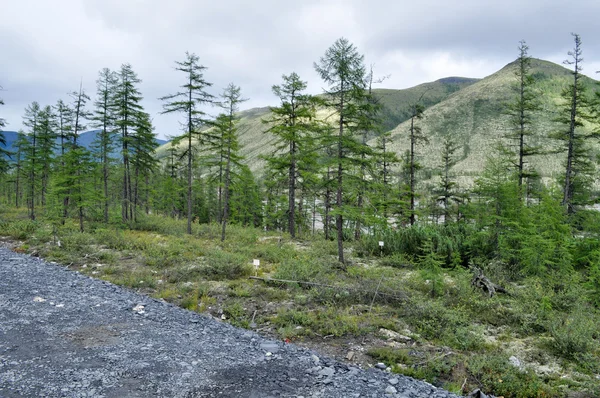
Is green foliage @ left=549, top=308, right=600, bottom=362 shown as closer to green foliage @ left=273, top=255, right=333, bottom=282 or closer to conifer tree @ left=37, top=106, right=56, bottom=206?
green foliage @ left=273, top=255, right=333, bottom=282

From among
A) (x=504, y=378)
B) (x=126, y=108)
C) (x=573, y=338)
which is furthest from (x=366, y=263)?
(x=126, y=108)

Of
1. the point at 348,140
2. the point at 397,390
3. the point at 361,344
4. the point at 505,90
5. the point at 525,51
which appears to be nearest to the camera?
the point at 397,390

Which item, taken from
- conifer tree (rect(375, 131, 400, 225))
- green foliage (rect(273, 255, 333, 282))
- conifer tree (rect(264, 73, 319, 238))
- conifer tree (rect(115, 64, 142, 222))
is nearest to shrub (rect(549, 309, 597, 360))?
green foliage (rect(273, 255, 333, 282))

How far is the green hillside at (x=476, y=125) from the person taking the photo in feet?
444

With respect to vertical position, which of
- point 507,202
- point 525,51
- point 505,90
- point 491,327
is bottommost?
point 491,327

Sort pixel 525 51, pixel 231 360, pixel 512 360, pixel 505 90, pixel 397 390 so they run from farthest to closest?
pixel 505 90 < pixel 525 51 < pixel 512 360 < pixel 231 360 < pixel 397 390

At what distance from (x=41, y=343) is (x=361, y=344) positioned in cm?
713

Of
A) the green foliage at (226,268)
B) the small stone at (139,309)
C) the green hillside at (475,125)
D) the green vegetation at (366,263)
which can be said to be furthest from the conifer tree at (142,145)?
the green hillside at (475,125)

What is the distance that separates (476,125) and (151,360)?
190306 millimetres

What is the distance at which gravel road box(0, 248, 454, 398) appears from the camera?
569 cm

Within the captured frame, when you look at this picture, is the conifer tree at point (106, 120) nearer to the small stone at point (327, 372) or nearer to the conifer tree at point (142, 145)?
the conifer tree at point (142, 145)

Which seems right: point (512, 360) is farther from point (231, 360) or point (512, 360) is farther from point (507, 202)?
point (507, 202)

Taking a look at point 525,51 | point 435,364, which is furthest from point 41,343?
point 525,51

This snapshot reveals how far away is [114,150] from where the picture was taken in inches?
965
